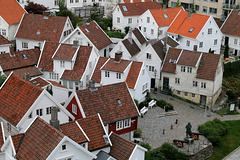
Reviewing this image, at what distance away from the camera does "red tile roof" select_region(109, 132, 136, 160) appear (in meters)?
48.2

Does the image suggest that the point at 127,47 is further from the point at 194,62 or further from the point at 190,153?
the point at 190,153

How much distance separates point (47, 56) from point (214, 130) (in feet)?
101

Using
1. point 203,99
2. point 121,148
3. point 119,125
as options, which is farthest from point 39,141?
point 203,99

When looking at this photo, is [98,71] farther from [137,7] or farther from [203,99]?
[137,7]

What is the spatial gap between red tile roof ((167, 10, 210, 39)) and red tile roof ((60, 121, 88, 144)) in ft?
148

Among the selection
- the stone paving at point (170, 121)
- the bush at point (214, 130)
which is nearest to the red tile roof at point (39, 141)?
the stone paving at point (170, 121)

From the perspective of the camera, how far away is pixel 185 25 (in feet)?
297

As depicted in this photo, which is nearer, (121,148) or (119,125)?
(121,148)

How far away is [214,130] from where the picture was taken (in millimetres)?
63906

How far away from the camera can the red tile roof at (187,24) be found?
87.9m

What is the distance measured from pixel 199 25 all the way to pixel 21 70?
1486 inches

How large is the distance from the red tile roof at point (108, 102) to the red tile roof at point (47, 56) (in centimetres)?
1861

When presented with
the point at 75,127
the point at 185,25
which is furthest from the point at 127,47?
the point at 75,127

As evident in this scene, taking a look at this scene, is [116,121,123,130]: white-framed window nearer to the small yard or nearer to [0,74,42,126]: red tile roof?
[0,74,42,126]: red tile roof
